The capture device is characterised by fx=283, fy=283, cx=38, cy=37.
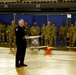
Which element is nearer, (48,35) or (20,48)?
(20,48)

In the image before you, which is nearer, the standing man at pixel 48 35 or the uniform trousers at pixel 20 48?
the uniform trousers at pixel 20 48

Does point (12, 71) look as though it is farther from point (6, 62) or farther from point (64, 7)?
Answer: point (64, 7)

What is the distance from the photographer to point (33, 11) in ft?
91.7

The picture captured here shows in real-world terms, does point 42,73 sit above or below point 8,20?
below

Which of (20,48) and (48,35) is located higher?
(48,35)

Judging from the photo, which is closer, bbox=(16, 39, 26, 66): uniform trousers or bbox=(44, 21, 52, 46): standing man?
bbox=(16, 39, 26, 66): uniform trousers

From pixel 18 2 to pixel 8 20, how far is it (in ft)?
7.05

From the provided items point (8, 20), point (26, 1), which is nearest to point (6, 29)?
point (8, 20)

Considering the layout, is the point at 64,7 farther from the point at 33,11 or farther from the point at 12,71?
the point at 12,71

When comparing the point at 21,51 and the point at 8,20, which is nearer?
the point at 21,51

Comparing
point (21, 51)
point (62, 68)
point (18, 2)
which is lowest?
point (62, 68)

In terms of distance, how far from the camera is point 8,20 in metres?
28.3

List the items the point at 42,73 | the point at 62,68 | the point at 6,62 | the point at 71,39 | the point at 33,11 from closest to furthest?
the point at 42,73, the point at 62,68, the point at 6,62, the point at 71,39, the point at 33,11

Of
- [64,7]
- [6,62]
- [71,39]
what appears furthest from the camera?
[64,7]
